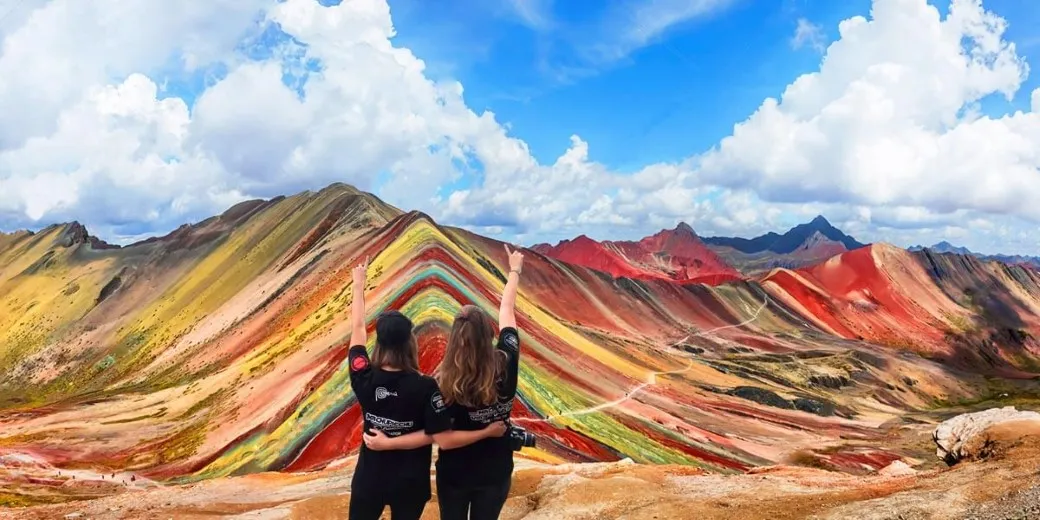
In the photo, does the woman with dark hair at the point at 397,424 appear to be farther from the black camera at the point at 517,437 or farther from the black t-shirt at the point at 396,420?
the black camera at the point at 517,437

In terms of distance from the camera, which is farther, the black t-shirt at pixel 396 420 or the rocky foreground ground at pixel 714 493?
the rocky foreground ground at pixel 714 493

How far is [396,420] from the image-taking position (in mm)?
6559

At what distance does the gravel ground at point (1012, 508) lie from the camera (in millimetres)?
11469

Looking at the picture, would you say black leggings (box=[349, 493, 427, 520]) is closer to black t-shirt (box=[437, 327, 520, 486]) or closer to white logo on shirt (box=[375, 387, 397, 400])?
black t-shirt (box=[437, 327, 520, 486])

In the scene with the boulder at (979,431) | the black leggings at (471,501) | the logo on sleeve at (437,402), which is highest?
the logo on sleeve at (437,402)

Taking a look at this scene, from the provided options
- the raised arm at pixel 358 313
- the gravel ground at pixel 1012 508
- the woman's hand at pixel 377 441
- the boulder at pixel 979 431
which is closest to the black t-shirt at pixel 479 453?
the woman's hand at pixel 377 441

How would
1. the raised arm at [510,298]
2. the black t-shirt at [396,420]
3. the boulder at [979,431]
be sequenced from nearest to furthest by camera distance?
the black t-shirt at [396,420] < the raised arm at [510,298] < the boulder at [979,431]

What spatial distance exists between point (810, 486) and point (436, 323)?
23.3 meters

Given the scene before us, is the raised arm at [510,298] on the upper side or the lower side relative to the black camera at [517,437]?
upper

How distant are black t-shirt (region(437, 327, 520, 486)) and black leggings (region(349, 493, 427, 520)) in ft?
1.17

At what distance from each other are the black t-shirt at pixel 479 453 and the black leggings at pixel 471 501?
0.22 feet

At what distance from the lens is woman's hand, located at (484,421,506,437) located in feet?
21.8

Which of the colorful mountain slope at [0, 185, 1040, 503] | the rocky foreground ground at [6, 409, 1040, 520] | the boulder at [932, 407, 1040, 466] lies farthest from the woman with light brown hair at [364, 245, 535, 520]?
the colorful mountain slope at [0, 185, 1040, 503]

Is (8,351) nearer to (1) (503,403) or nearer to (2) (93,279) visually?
(2) (93,279)
